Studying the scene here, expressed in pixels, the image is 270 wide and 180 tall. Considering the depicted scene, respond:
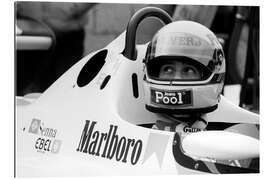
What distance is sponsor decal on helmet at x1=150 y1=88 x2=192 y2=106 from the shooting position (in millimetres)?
2051

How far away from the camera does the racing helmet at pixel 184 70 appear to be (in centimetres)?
206

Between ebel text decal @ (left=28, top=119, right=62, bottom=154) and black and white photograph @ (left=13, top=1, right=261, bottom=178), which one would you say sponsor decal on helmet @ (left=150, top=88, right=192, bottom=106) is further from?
ebel text decal @ (left=28, top=119, right=62, bottom=154)

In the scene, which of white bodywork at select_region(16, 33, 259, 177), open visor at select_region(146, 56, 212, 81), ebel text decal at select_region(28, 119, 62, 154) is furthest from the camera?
ebel text decal at select_region(28, 119, 62, 154)

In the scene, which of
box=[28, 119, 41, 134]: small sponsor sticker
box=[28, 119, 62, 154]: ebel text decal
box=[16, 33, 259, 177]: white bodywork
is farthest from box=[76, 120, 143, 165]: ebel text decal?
box=[28, 119, 41, 134]: small sponsor sticker

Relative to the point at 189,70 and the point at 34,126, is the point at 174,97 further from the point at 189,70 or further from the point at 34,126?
the point at 34,126

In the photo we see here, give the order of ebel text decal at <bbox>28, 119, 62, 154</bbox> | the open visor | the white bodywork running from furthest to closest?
Answer: ebel text decal at <bbox>28, 119, 62, 154</bbox>, the open visor, the white bodywork

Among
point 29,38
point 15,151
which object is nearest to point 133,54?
point 29,38

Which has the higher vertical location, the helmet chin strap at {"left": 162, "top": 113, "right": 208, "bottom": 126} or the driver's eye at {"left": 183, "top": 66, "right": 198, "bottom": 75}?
the driver's eye at {"left": 183, "top": 66, "right": 198, "bottom": 75}

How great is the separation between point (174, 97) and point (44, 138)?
1.80ft

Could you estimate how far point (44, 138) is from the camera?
7.39 feet

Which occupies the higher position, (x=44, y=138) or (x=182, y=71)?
(x=182, y=71)

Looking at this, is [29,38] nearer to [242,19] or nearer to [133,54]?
[133,54]

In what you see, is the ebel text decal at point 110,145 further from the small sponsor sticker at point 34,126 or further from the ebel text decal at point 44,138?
the small sponsor sticker at point 34,126

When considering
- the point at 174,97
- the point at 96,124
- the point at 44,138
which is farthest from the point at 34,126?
the point at 174,97
